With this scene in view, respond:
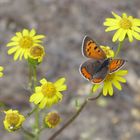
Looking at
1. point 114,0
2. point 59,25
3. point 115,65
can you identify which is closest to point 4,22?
point 59,25

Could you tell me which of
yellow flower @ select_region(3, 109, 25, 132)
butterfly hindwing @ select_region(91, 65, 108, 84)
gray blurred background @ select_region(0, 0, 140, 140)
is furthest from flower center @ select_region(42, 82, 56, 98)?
gray blurred background @ select_region(0, 0, 140, 140)

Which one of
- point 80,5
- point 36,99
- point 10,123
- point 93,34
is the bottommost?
point 10,123

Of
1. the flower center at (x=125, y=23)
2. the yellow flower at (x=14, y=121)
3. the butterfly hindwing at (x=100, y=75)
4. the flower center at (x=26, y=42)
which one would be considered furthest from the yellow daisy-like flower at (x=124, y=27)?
the yellow flower at (x=14, y=121)

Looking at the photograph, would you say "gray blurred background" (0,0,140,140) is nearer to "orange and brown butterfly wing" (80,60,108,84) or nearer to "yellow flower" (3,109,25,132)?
"yellow flower" (3,109,25,132)

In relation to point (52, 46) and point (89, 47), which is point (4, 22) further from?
point (89, 47)

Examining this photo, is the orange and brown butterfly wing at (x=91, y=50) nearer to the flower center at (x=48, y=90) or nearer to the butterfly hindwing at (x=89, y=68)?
the butterfly hindwing at (x=89, y=68)

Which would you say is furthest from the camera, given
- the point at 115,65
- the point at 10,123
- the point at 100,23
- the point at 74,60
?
the point at 100,23

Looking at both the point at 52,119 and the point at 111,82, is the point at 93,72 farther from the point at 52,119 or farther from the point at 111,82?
the point at 52,119

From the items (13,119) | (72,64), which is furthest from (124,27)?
(72,64)
